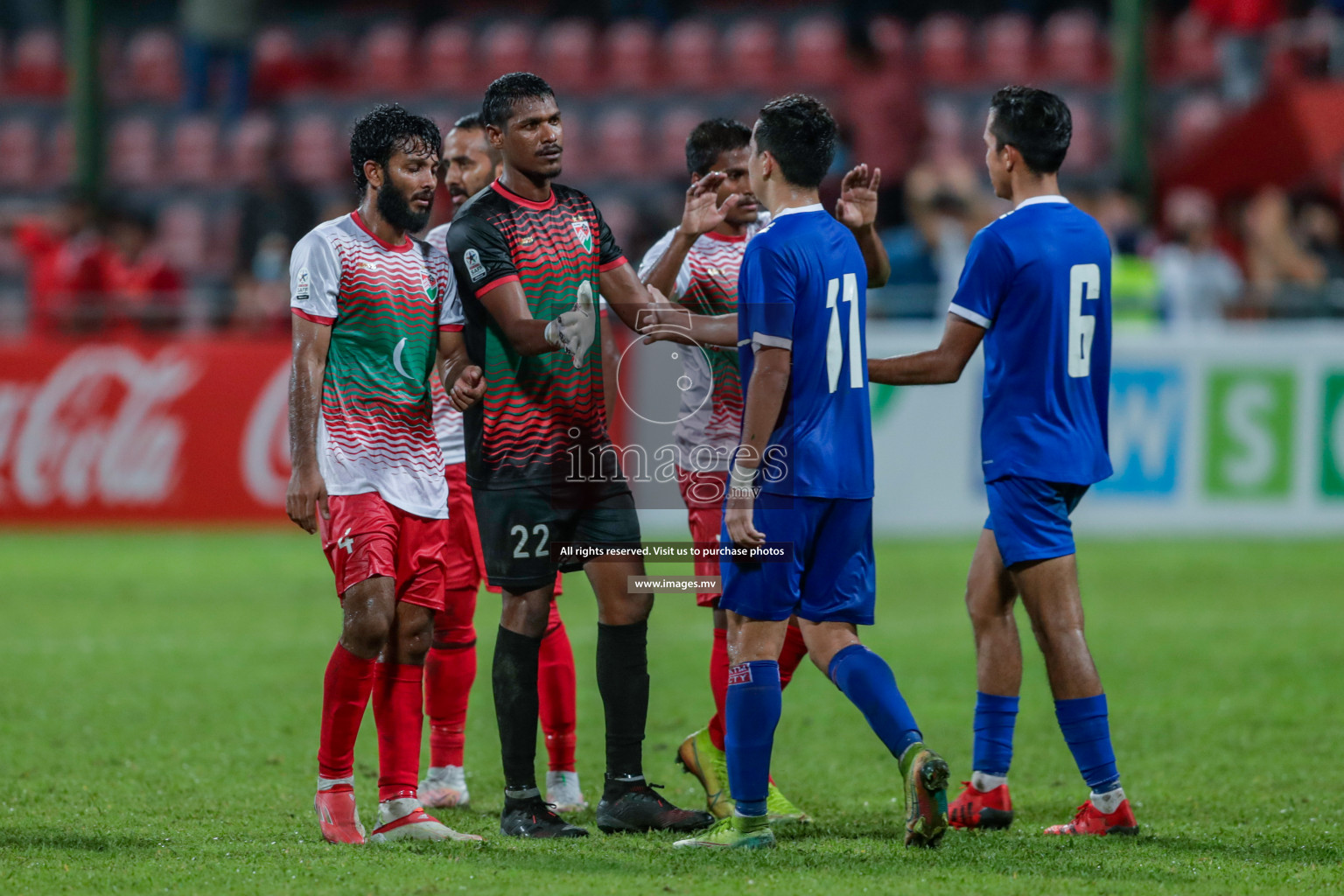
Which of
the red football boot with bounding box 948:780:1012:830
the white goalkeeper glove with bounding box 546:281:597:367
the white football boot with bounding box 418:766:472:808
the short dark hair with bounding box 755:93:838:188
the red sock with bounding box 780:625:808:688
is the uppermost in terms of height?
the short dark hair with bounding box 755:93:838:188

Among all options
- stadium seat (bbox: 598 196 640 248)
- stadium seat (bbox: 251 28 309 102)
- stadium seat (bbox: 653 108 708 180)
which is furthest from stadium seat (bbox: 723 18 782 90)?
stadium seat (bbox: 251 28 309 102)

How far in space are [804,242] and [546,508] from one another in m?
1.19

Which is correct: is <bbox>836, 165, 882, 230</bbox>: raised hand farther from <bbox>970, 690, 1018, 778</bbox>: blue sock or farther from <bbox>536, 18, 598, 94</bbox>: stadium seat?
<bbox>536, 18, 598, 94</bbox>: stadium seat

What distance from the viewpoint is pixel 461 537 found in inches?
237

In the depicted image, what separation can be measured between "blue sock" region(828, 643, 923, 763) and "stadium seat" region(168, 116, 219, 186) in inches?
689

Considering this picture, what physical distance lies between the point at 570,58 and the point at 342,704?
58.8 feet

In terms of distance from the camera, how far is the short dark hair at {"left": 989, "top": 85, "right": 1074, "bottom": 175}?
514cm

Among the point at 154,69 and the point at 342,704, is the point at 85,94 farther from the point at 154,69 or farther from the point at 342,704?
the point at 342,704

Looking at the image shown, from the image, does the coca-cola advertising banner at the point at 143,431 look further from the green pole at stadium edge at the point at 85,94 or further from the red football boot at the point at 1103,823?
the red football boot at the point at 1103,823

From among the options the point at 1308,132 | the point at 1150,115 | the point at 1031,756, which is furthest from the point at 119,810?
the point at 1150,115

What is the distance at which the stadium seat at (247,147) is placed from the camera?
20125 mm

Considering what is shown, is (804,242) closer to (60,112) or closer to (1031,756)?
(1031,756)

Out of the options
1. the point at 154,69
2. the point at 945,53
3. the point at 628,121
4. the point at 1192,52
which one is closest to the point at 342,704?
the point at 628,121

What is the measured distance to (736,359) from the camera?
19.5 feet
